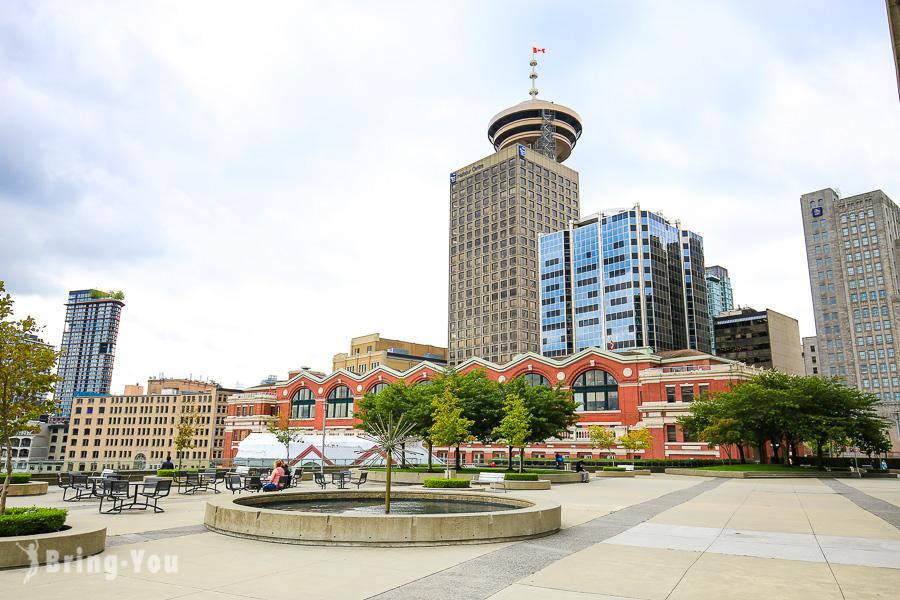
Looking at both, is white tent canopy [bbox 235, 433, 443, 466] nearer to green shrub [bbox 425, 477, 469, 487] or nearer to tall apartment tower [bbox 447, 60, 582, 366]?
green shrub [bbox 425, 477, 469, 487]

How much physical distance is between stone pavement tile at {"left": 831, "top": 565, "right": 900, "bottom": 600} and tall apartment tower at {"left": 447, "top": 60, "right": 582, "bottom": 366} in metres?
128

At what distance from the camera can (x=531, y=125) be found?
16462 cm

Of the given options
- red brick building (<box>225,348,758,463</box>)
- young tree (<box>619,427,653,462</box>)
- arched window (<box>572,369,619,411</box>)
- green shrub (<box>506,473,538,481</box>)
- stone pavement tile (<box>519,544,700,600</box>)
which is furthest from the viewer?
arched window (<box>572,369,619,411</box>)

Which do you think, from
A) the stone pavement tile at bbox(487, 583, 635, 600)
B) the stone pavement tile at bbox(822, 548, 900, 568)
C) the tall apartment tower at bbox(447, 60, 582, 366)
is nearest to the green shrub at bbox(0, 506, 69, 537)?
the stone pavement tile at bbox(487, 583, 635, 600)

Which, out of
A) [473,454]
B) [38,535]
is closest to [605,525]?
[38,535]

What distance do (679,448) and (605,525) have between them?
172 feet

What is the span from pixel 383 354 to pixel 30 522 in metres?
125

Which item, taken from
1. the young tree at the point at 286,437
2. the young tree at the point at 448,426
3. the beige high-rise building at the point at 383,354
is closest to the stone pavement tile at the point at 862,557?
the young tree at the point at 448,426

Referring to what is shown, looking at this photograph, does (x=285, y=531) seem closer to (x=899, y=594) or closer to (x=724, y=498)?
(x=899, y=594)

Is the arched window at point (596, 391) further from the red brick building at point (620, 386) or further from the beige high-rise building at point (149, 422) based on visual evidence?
the beige high-rise building at point (149, 422)

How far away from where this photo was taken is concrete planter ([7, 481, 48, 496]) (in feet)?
→ 74.5

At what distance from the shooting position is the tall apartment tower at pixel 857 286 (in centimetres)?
13275

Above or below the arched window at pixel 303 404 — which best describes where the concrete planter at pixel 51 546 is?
below

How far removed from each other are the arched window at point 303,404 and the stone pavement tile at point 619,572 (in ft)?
287
